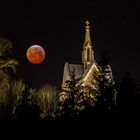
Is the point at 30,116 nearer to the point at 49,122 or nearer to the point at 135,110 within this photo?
the point at 49,122

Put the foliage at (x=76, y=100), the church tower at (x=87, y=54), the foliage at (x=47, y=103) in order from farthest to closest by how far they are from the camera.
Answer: the church tower at (x=87, y=54), the foliage at (x=47, y=103), the foliage at (x=76, y=100)

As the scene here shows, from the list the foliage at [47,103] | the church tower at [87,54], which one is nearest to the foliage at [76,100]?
the foliage at [47,103]

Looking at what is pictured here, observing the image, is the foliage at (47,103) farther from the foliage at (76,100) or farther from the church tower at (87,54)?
the church tower at (87,54)

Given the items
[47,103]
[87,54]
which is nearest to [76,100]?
[47,103]

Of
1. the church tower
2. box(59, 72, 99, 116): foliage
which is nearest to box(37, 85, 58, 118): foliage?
box(59, 72, 99, 116): foliage

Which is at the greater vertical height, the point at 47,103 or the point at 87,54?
the point at 87,54

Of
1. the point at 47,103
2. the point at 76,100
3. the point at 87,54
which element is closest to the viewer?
the point at 76,100

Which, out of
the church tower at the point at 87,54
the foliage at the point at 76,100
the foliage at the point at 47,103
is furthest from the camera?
the church tower at the point at 87,54

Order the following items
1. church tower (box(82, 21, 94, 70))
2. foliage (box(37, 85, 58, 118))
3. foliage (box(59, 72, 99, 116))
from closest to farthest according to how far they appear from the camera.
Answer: foliage (box(59, 72, 99, 116)), foliage (box(37, 85, 58, 118)), church tower (box(82, 21, 94, 70))

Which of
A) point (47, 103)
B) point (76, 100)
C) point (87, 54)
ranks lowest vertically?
point (76, 100)

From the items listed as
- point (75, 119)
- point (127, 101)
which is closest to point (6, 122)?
point (75, 119)

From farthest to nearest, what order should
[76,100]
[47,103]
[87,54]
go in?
[87,54] < [47,103] < [76,100]

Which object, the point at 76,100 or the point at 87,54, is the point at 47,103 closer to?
the point at 76,100

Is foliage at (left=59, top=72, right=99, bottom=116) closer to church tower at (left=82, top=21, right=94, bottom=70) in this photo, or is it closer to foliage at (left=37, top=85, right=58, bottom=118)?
foliage at (left=37, top=85, right=58, bottom=118)
